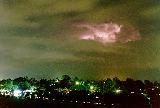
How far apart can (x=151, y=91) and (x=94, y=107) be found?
15.6m

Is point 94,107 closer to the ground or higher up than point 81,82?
closer to the ground

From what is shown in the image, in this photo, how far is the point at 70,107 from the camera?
41.9 m

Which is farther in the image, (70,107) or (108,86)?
(108,86)

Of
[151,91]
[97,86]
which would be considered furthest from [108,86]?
[151,91]

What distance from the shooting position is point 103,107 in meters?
34.2

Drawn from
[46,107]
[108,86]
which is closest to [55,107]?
[46,107]

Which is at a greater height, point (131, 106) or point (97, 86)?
point (97, 86)

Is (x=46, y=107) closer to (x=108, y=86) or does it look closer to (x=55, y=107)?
(x=55, y=107)

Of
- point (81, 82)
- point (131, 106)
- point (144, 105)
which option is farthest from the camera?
point (81, 82)

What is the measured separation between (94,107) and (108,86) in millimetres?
141922

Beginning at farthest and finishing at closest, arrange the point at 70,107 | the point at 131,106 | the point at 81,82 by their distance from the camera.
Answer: the point at 81,82 < the point at 70,107 < the point at 131,106

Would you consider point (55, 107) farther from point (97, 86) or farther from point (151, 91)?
point (97, 86)

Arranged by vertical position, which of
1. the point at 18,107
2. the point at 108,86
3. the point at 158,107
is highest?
the point at 108,86

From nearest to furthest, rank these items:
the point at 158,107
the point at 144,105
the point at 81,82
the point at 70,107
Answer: the point at 158,107 < the point at 144,105 < the point at 70,107 < the point at 81,82
